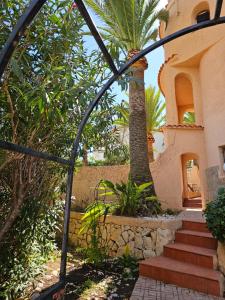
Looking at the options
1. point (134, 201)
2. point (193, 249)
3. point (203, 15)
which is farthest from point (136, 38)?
point (193, 249)

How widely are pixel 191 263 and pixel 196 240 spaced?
733mm

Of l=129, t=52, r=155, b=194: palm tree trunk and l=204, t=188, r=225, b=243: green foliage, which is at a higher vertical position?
l=129, t=52, r=155, b=194: palm tree trunk

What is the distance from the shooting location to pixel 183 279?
518 cm

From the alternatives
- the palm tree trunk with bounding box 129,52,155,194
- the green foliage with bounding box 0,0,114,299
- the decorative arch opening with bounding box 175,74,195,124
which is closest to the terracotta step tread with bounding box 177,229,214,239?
the palm tree trunk with bounding box 129,52,155,194

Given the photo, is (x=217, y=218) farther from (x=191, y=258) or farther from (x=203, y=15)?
(x=203, y=15)

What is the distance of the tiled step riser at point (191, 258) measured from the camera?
17.9ft

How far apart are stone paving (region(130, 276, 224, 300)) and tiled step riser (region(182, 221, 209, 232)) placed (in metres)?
2.00

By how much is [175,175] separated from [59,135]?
6.78m

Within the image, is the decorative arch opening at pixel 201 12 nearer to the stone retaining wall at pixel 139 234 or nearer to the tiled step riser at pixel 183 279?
the stone retaining wall at pixel 139 234

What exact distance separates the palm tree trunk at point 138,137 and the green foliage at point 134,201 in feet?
1.62

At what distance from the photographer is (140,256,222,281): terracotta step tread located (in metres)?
5.04

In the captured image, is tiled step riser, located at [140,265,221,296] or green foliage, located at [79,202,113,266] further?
green foliage, located at [79,202,113,266]

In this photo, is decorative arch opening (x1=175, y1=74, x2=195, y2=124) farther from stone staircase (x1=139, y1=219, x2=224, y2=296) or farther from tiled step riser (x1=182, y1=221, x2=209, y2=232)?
stone staircase (x1=139, y1=219, x2=224, y2=296)

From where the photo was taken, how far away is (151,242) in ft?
21.8
